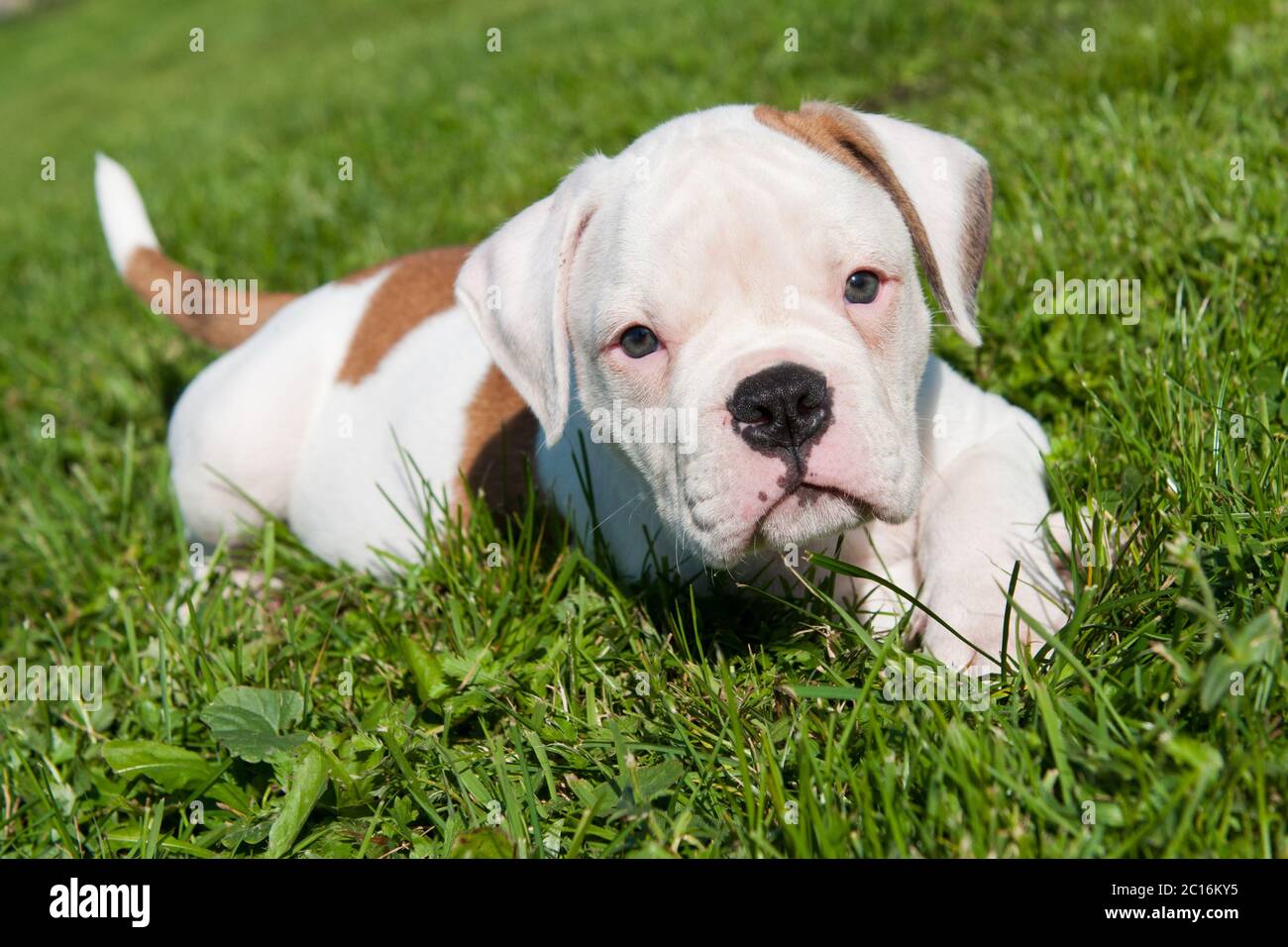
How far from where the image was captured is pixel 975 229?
3213 mm

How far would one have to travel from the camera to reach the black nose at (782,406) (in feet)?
8.55

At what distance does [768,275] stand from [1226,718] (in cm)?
139

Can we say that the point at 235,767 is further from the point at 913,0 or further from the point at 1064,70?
the point at 913,0

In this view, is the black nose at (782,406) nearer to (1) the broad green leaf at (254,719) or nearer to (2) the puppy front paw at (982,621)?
(2) the puppy front paw at (982,621)

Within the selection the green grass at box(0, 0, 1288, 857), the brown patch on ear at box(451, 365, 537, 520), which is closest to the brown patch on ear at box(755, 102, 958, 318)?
the green grass at box(0, 0, 1288, 857)

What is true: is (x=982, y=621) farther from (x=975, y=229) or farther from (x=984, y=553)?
(x=975, y=229)

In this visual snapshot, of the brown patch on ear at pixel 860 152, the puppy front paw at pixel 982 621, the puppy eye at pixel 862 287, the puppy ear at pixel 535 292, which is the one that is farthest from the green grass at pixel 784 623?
the puppy eye at pixel 862 287

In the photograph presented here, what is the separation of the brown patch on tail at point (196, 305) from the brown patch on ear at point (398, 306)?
0.86 meters

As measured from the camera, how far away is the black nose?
2607 millimetres

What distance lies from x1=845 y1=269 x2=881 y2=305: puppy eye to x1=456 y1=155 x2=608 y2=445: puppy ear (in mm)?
763

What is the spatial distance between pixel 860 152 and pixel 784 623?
51.7 inches

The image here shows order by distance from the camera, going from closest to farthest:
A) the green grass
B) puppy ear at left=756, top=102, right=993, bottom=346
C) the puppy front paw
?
the green grass → the puppy front paw → puppy ear at left=756, top=102, right=993, bottom=346

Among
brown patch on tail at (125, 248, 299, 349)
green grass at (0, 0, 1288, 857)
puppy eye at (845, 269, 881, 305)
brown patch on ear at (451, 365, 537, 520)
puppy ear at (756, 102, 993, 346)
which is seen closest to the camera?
green grass at (0, 0, 1288, 857)

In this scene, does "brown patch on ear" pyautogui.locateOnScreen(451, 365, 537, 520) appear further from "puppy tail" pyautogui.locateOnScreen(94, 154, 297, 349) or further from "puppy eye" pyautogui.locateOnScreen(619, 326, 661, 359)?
"puppy tail" pyautogui.locateOnScreen(94, 154, 297, 349)
